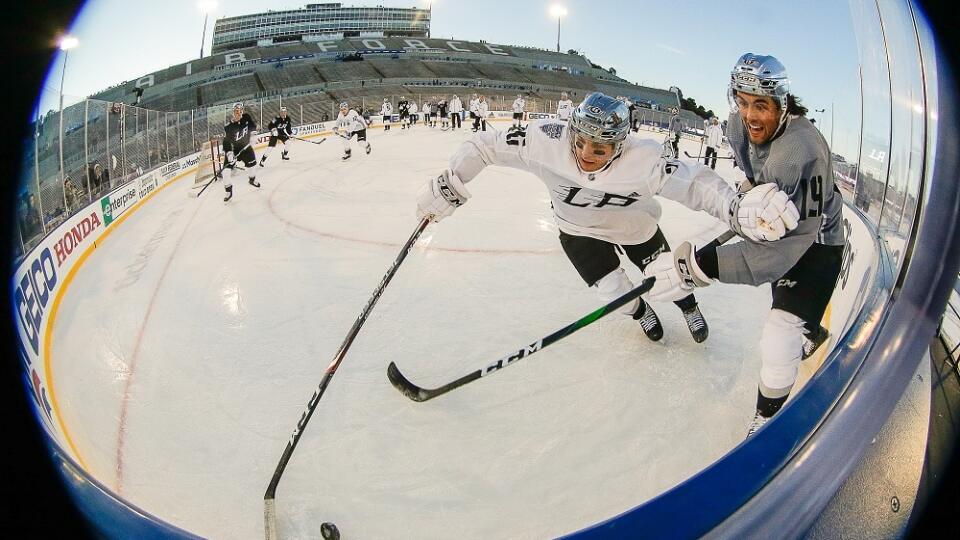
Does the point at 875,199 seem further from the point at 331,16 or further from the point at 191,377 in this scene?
the point at 331,16

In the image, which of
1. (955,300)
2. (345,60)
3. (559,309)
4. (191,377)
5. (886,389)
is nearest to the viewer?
(886,389)

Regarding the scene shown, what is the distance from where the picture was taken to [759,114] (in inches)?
62.0

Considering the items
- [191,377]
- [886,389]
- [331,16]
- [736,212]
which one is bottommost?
[191,377]

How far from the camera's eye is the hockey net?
5711mm

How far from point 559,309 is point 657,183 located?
A: 3.75 ft

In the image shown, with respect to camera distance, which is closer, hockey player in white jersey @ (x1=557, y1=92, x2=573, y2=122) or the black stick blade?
the black stick blade

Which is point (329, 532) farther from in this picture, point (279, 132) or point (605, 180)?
point (279, 132)

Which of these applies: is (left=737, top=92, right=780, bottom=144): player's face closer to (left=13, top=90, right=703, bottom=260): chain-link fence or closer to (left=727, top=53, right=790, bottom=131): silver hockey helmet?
(left=727, top=53, right=790, bottom=131): silver hockey helmet

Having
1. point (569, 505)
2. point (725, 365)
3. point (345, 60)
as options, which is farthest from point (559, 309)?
point (345, 60)

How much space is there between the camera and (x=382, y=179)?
6.47 meters

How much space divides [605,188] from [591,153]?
0.23 meters

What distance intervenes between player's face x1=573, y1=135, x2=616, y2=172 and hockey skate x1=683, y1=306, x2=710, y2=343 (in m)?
0.97

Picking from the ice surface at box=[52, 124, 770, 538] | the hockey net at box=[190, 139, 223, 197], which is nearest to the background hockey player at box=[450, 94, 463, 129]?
the hockey net at box=[190, 139, 223, 197]

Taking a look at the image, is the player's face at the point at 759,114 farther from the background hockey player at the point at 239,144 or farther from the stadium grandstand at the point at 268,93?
the background hockey player at the point at 239,144
